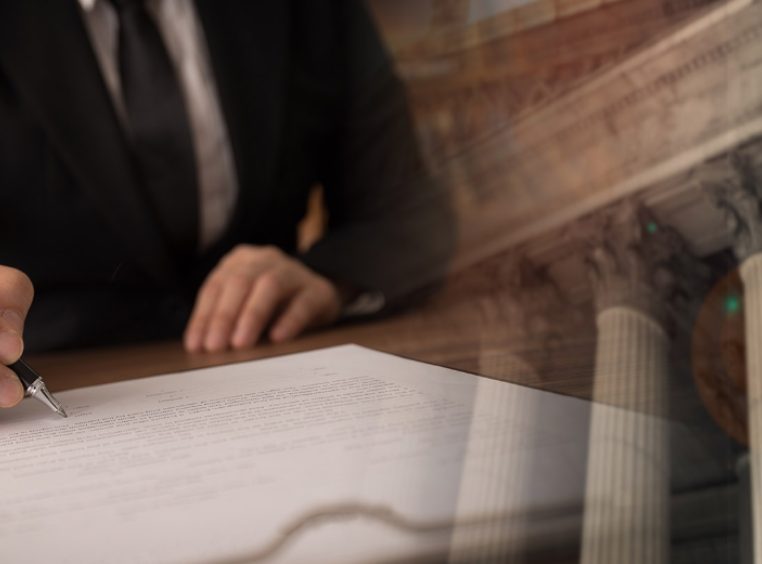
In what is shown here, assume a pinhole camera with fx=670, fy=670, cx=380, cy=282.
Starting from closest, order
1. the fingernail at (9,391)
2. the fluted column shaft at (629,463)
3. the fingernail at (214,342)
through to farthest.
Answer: the fluted column shaft at (629,463) < the fingernail at (9,391) < the fingernail at (214,342)

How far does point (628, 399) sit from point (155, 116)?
412mm

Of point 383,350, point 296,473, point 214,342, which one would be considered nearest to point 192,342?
point 214,342

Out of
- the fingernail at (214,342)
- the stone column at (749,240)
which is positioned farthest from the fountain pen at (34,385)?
the stone column at (749,240)

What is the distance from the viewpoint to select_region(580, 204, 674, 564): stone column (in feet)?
0.46

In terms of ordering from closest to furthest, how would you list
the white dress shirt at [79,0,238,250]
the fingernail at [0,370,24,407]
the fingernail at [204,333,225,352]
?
the fingernail at [0,370,24,407]
the fingernail at [204,333,225,352]
the white dress shirt at [79,0,238,250]

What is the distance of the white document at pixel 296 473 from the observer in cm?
14

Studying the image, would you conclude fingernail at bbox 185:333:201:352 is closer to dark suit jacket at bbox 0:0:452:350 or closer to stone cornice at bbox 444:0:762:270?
dark suit jacket at bbox 0:0:452:350

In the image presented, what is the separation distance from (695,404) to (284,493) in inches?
5.0

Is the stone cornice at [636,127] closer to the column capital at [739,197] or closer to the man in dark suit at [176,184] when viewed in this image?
the column capital at [739,197]

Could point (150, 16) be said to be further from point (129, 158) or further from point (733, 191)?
point (733, 191)

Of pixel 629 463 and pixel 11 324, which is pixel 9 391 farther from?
pixel 629 463

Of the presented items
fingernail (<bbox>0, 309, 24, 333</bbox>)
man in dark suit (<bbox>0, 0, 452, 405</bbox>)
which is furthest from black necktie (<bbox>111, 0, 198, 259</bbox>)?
fingernail (<bbox>0, 309, 24, 333</bbox>)

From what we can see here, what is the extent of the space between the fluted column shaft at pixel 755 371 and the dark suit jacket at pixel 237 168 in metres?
0.28

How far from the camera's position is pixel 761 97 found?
0.86 feet
